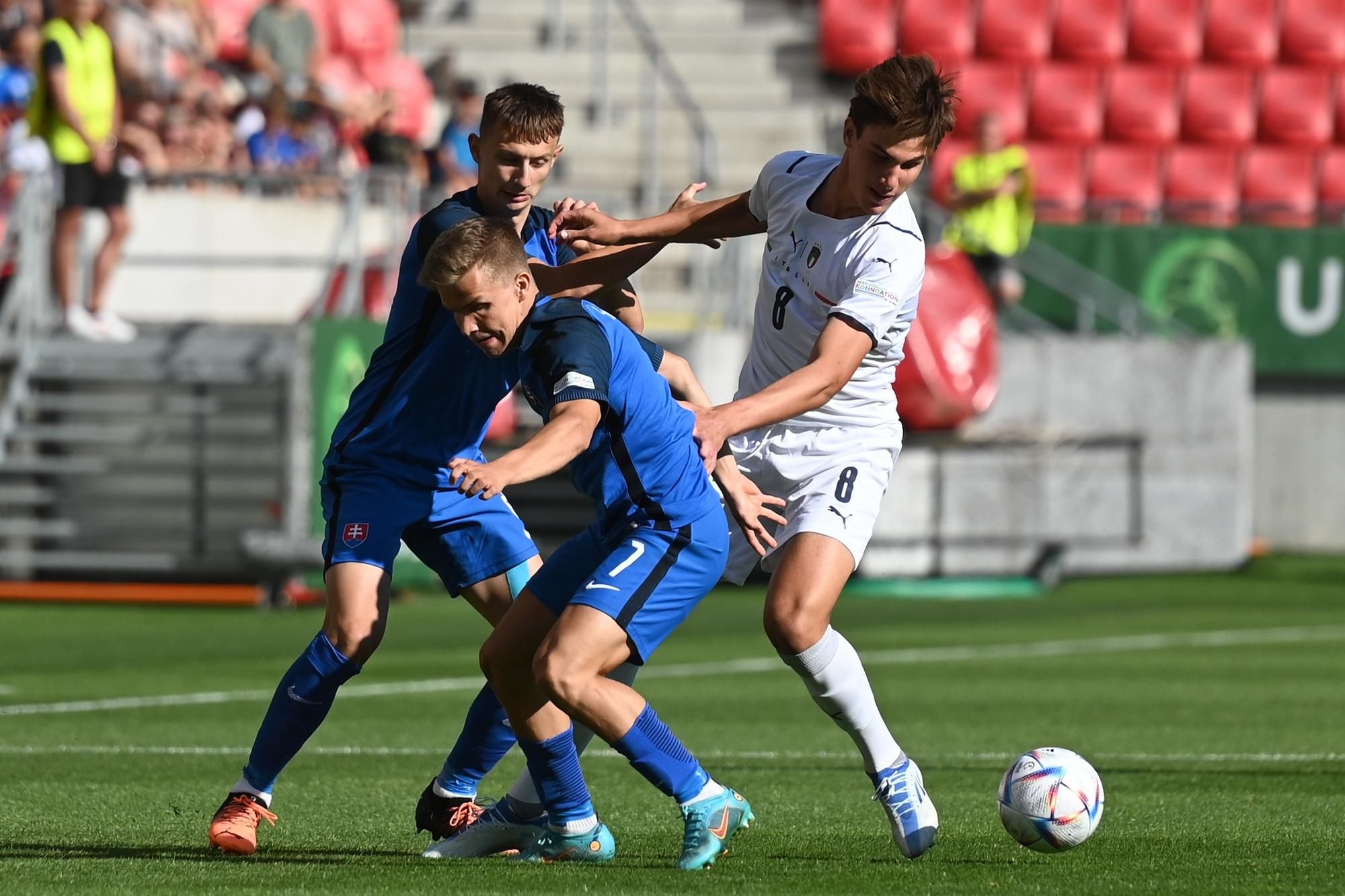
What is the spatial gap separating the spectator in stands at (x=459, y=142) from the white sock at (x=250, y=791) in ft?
42.3

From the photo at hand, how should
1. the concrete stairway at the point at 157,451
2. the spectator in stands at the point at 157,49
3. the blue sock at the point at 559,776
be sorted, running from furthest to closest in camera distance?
the spectator in stands at the point at 157,49
the concrete stairway at the point at 157,451
the blue sock at the point at 559,776

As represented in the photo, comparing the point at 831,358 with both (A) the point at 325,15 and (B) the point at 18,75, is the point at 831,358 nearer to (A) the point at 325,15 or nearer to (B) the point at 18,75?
(B) the point at 18,75

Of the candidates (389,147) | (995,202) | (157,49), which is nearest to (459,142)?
(389,147)

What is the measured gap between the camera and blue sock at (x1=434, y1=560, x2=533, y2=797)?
6227 millimetres

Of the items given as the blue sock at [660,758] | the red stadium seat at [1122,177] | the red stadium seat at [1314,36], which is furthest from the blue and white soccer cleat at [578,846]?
the red stadium seat at [1314,36]

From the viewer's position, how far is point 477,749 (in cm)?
627

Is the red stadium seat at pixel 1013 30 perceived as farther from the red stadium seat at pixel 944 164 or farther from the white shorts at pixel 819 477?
the white shorts at pixel 819 477

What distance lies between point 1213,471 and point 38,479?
9.50 metres

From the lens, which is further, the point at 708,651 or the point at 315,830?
the point at 708,651

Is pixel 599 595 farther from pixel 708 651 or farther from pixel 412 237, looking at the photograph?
A: pixel 708 651

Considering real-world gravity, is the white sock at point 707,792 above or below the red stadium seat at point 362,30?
below

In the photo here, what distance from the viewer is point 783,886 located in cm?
545

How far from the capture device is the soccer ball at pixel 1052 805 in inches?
233

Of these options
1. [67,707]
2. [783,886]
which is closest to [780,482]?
[783,886]
